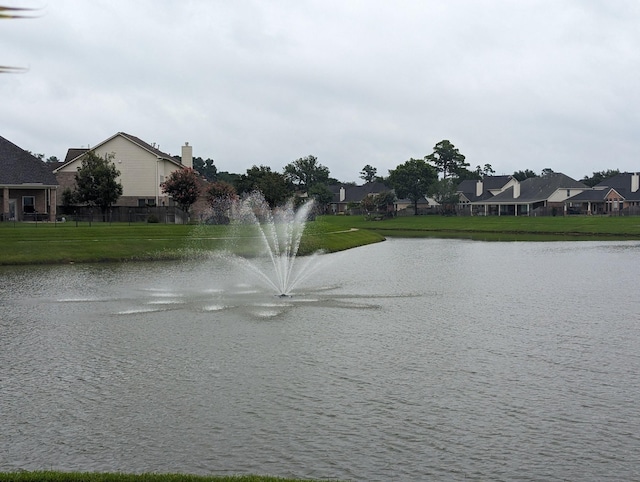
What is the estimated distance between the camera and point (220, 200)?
8281 cm

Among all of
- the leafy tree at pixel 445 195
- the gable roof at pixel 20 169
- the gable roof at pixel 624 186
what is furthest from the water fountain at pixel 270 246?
the gable roof at pixel 624 186

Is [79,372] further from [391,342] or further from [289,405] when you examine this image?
[391,342]

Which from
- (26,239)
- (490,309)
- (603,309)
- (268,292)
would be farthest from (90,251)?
(603,309)

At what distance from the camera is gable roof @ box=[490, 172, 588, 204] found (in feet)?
472

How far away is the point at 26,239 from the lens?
54188 millimetres

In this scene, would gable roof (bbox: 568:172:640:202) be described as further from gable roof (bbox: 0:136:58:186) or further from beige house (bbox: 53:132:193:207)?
gable roof (bbox: 0:136:58:186)

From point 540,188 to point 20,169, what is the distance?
4077 inches

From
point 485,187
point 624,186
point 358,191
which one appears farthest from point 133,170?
point 358,191

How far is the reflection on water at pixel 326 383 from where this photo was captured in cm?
1291

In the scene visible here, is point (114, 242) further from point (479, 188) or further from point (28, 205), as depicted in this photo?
point (479, 188)

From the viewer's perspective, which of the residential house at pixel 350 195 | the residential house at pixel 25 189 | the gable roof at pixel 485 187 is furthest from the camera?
the residential house at pixel 350 195

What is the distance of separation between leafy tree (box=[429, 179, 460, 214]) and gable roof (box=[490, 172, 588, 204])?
804 cm

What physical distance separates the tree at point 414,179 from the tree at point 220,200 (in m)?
75.8

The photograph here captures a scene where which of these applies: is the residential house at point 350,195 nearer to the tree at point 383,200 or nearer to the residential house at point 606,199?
the tree at point 383,200
